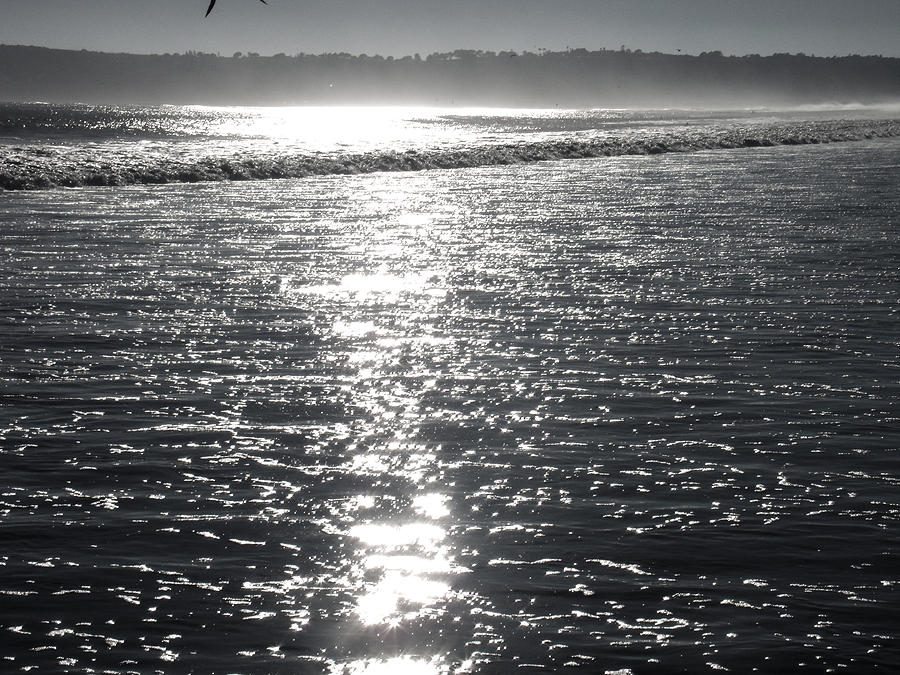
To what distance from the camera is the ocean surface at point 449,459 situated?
6.46 metres

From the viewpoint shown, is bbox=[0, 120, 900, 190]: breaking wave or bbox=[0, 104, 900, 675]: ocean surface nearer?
bbox=[0, 104, 900, 675]: ocean surface

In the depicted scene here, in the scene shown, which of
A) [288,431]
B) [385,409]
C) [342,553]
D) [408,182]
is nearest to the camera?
[342,553]

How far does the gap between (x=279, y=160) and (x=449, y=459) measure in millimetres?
45403

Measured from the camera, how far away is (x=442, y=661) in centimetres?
611

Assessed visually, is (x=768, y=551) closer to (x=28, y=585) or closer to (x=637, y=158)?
(x=28, y=585)

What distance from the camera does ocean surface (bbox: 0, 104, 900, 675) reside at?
6.46 m

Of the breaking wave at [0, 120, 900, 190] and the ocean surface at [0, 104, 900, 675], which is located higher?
the breaking wave at [0, 120, 900, 190]

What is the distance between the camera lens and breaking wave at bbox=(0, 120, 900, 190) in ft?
142

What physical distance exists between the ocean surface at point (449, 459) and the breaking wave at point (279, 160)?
21.3 m

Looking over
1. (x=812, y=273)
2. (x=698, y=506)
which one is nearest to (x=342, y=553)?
(x=698, y=506)

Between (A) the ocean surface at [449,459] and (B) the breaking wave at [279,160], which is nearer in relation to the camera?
(A) the ocean surface at [449,459]

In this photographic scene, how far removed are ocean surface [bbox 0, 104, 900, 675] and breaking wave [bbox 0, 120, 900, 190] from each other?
69.9 ft

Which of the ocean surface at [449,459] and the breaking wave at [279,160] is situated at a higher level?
the breaking wave at [279,160]

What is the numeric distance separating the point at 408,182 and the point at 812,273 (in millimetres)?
27405
